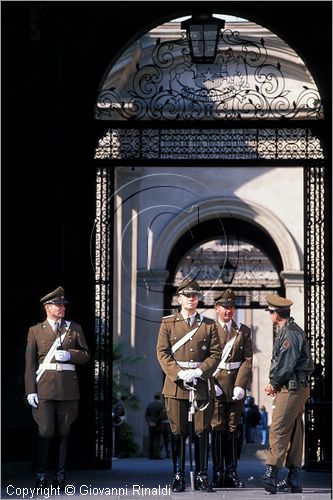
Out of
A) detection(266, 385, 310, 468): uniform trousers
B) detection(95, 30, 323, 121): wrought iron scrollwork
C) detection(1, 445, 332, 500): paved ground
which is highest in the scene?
detection(95, 30, 323, 121): wrought iron scrollwork

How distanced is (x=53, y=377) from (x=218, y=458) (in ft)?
6.12

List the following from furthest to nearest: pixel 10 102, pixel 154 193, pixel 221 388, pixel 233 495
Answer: pixel 154 193 < pixel 10 102 < pixel 221 388 < pixel 233 495

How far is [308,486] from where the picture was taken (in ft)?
47.9

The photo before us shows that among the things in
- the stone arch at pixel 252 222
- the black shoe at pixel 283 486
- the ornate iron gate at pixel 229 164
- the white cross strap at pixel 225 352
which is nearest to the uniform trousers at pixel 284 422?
the black shoe at pixel 283 486

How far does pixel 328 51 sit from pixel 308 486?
5.02 metres

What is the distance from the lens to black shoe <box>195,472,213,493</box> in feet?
43.7

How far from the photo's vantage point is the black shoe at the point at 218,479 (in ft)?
46.2

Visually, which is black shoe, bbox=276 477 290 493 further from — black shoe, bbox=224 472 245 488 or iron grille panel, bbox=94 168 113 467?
iron grille panel, bbox=94 168 113 467

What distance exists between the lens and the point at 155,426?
29.1 metres

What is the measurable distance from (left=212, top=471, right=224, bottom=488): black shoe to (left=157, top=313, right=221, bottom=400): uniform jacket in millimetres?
1054

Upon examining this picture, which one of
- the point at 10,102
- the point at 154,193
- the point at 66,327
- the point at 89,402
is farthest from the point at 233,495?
the point at 154,193

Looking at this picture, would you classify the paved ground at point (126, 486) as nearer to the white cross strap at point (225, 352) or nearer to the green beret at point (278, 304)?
the white cross strap at point (225, 352)

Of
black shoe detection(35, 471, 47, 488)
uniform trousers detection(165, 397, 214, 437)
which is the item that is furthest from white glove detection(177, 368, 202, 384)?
black shoe detection(35, 471, 47, 488)

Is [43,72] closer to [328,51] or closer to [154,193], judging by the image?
[328,51]
